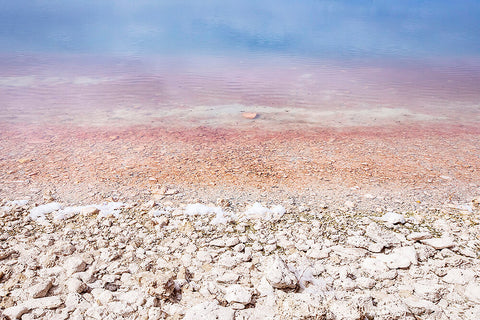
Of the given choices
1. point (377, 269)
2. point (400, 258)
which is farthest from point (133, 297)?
point (400, 258)

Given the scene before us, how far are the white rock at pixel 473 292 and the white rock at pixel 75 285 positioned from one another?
2975mm

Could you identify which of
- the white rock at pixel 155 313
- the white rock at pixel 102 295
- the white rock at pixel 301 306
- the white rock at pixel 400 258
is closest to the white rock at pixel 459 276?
the white rock at pixel 400 258

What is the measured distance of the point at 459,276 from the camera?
2.77 meters

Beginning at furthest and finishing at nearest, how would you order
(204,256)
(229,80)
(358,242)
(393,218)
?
1. (229,80)
2. (393,218)
3. (358,242)
4. (204,256)

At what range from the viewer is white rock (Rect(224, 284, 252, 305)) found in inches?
101

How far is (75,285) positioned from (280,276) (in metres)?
1.62

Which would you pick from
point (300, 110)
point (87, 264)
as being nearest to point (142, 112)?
point (300, 110)

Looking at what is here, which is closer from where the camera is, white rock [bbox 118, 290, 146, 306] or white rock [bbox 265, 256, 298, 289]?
white rock [bbox 118, 290, 146, 306]

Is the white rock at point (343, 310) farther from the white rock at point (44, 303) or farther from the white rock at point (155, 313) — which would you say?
the white rock at point (44, 303)

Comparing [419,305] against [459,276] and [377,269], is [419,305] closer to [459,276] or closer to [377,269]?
[377,269]

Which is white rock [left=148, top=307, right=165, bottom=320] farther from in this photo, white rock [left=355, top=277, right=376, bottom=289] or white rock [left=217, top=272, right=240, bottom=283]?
white rock [left=355, top=277, right=376, bottom=289]

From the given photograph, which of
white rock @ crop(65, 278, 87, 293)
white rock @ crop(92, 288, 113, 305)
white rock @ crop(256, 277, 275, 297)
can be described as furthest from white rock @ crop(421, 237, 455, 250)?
white rock @ crop(65, 278, 87, 293)

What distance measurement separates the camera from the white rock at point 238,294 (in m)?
2.57

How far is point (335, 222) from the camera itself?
3.66m
